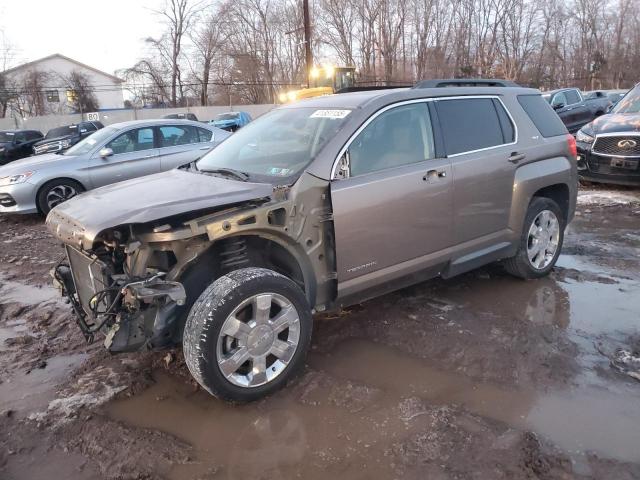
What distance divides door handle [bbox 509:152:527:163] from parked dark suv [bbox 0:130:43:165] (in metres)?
18.9

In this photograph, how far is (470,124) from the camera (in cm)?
417

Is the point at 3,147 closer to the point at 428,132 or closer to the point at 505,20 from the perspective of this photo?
the point at 428,132

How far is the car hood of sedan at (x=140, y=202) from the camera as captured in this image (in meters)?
2.78

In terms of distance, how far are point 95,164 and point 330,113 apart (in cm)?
618

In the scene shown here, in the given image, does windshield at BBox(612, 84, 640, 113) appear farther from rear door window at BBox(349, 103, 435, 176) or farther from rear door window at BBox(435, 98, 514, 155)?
rear door window at BBox(349, 103, 435, 176)

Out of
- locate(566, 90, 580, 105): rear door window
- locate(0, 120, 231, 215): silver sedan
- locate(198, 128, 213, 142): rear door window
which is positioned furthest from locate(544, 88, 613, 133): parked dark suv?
locate(0, 120, 231, 215): silver sedan

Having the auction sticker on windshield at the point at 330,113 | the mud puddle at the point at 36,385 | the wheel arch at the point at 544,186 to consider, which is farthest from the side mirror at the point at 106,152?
the wheel arch at the point at 544,186

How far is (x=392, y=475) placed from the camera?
2418 mm

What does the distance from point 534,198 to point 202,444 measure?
367cm

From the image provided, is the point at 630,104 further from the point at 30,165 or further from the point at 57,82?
the point at 57,82

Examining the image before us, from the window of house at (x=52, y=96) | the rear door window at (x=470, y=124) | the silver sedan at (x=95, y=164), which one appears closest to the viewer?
the rear door window at (x=470, y=124)

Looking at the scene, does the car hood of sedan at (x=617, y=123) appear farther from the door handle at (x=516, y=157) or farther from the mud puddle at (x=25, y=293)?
the mud puddle at (x=25, y=293)

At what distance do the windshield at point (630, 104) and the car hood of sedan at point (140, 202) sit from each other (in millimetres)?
9081

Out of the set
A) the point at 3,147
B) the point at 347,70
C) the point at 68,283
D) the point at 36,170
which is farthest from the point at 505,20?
the point at 68,283
